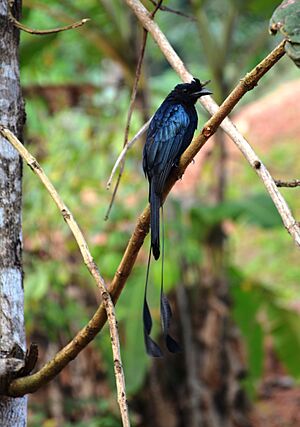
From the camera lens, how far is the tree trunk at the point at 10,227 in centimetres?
140

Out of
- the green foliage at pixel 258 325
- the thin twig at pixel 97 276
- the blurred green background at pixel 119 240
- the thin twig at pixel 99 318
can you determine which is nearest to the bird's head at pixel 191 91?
the thin twig at pixel 99 318

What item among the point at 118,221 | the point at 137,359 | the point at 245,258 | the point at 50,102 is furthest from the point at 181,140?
the point at 245,258

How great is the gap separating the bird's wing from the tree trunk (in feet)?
1.07

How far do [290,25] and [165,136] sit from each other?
0.57 m

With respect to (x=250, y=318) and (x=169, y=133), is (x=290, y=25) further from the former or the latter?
(x=250, y=318)

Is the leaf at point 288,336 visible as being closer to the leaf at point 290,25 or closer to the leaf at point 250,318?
the leaf at point 250,318

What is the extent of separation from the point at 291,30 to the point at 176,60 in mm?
320

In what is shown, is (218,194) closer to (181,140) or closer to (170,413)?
(170,413)

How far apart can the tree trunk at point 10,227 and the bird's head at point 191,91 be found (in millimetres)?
410

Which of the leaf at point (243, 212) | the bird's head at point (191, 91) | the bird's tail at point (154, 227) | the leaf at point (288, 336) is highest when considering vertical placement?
the leaf at point (243, 212)

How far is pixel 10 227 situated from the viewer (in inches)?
58.1

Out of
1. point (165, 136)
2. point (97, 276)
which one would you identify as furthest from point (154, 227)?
point (165, 136)

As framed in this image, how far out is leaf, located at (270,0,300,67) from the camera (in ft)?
3.92

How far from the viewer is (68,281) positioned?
4430mm
